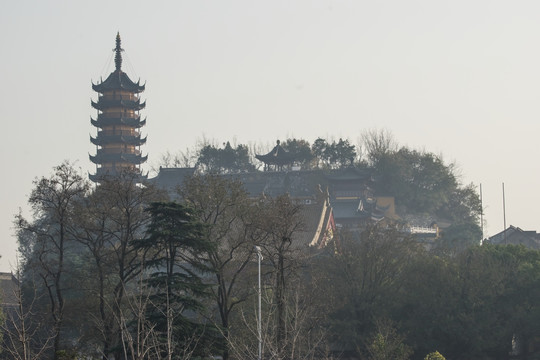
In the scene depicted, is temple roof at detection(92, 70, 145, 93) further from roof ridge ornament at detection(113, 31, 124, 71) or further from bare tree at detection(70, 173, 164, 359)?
bare tree at detection(70, 173, 164, 359)

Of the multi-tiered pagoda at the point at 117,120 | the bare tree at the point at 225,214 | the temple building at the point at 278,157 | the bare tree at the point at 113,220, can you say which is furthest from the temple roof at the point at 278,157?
the bare tree at the point at 113,220

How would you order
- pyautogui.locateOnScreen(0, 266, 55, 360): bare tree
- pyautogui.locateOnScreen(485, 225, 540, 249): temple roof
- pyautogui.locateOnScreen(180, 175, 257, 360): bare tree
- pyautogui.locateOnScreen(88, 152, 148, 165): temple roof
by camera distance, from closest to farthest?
pyautogui.locateOnScreen(0, 266, 55, 360): bare tree < pyautogui.locateOnScreen(180, 175, 257, 360): bare tree < pyautogui.locateOnScreen(485, 225, 540, 249): temple roof < pyautogui.locateOnScreen(88, 152, 148, 165): temple roof

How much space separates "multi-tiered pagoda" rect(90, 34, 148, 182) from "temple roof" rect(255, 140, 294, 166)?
11298mm

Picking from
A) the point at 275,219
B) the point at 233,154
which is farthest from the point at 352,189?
the point at 275,219

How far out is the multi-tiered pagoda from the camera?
316 ft

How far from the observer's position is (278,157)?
96.4 meters

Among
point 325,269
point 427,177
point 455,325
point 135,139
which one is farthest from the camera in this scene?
Result: point 135,139

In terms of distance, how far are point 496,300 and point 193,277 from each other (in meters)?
17.2

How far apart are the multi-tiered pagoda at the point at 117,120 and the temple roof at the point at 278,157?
11298mm

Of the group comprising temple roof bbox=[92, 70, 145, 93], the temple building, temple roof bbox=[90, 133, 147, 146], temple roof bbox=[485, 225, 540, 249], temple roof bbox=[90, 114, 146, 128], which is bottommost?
temple roof bbox=[485, 225, 540, 249]

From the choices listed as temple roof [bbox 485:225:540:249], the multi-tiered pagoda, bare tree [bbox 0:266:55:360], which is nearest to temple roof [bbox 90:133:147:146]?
the multi-tiered pagoda

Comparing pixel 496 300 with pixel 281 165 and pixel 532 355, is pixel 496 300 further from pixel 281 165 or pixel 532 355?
pixel 281 165

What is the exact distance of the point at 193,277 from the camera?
1435 inches

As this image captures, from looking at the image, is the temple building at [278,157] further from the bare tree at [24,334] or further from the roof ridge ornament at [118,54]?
the bare tree at [24,334]
